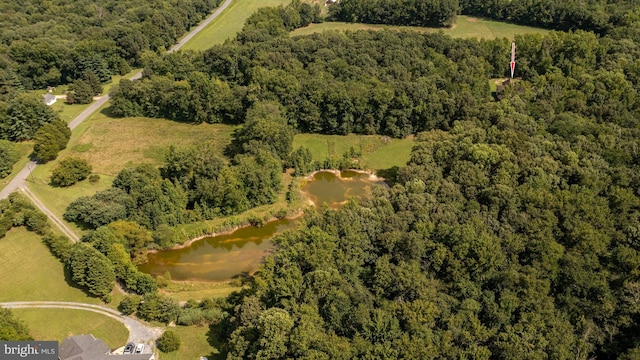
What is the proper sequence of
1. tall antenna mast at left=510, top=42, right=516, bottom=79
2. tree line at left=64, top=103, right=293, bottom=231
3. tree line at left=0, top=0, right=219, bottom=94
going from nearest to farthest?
tree line at left=64, top=103, right=293, bottom=231
tall antenna mast at left=510, top=42, right=516, bottom=79
tree line at left=0, top=0, right=219, bottom=94

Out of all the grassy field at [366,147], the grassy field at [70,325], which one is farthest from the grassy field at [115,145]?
the grassy field at [70,325]

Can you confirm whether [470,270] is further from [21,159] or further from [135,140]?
[21,159]

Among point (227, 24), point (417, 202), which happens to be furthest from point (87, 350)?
point (227, 24)

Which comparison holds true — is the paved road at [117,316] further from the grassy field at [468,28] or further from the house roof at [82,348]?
the grassy field at [468,28]

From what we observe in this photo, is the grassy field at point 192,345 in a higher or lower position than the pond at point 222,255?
lower

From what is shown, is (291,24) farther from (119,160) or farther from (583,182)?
(583,182)

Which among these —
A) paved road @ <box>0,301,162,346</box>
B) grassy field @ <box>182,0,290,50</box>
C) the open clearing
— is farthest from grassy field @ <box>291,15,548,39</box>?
paved road @ <box>0,301,162,346</box>

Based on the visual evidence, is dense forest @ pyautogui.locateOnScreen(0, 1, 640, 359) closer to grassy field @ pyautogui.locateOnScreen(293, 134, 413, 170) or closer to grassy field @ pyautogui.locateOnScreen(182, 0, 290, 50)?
grassy field @ pyautogui.locateOnScreen(293, 134, 413, 170)
